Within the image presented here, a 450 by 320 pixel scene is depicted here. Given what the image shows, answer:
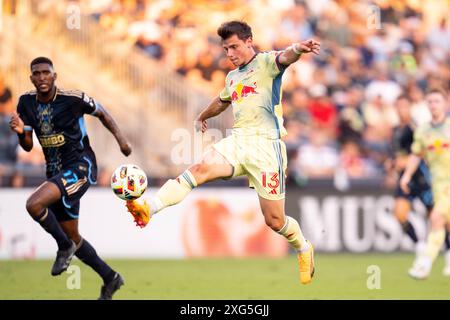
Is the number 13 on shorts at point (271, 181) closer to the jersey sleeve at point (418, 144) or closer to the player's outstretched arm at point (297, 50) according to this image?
the player's outstretched arm at point (297, 50)

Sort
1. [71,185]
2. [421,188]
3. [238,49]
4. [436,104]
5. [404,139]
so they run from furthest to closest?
[404,139]
[421,188]
[436,104]
[71,185]
[238,49]

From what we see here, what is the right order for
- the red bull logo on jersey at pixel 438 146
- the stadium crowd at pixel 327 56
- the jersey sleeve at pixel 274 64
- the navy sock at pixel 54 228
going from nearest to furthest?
the jersey sleeve at pixel 274 64 < the navy sock at pixel 54 228 < the red bull logo on jersey at pixel 438 146 < the stadium crowd at pixel 327 56

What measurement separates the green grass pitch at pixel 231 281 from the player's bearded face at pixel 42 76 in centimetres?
221

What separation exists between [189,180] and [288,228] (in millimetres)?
1232

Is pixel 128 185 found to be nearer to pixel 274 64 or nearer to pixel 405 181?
pixel 274 64

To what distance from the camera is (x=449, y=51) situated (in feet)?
67.0

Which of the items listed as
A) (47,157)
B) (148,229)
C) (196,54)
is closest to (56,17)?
(196,54)

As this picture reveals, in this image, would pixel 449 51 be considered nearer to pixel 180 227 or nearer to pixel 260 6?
pixel 260 6

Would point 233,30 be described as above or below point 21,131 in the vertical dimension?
above

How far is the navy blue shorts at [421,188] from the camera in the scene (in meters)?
14.1

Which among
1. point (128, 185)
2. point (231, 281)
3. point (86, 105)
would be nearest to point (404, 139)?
point (231, 281)

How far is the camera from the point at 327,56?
1964 cm

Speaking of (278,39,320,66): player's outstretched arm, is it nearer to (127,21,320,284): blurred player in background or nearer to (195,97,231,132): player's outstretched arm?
(127,21,320,284): blurred player in background

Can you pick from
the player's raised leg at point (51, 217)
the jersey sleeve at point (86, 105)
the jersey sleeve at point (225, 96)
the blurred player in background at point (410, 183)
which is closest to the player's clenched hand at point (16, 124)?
the player's raised leg at point (51, 217)
